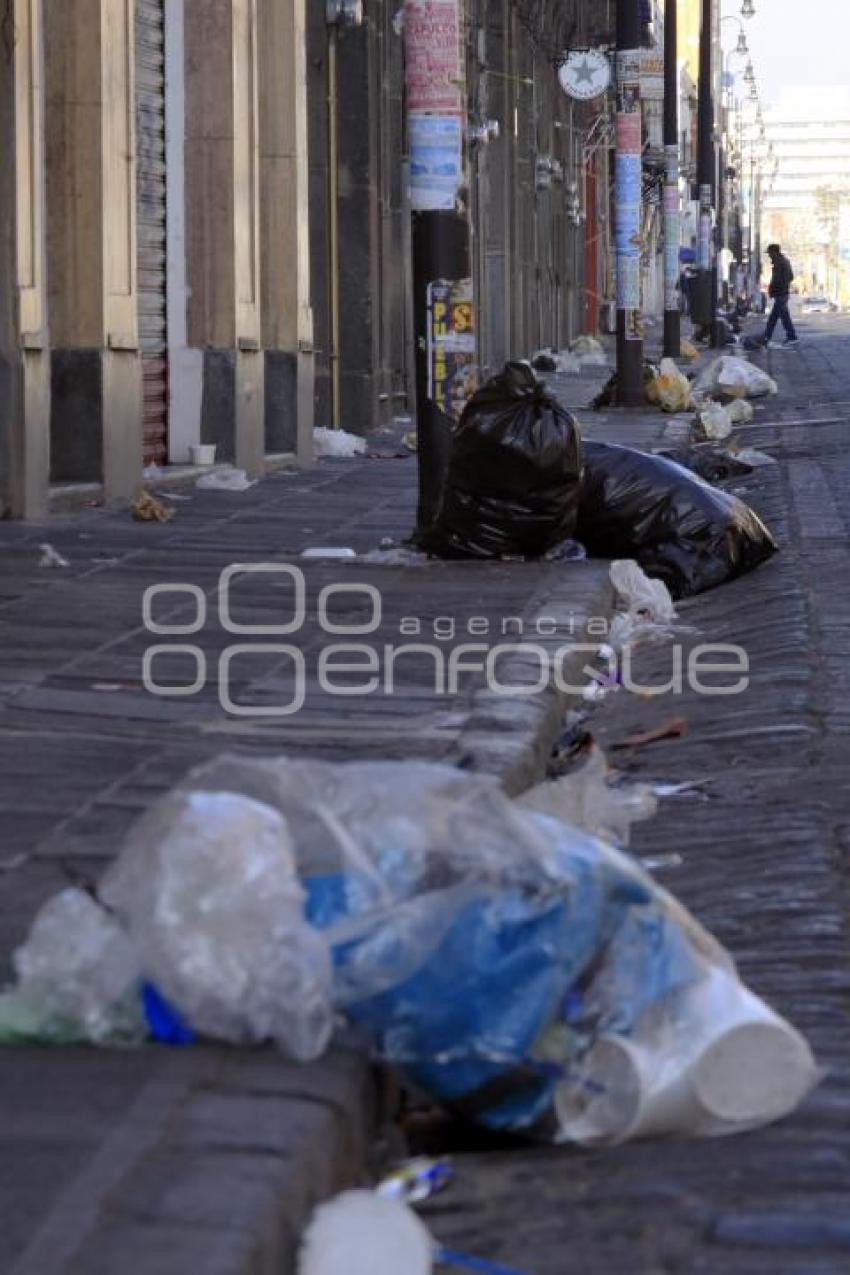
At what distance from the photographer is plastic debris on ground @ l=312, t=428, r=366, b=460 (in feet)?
63.8

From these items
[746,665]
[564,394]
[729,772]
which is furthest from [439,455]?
[564,394]

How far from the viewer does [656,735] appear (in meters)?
7.38

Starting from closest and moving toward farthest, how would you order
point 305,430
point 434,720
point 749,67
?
point 434,720
point 305,430
point 749,67

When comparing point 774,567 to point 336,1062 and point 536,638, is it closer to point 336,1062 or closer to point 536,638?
point 536,638

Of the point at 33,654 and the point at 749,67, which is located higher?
the point at 749,67

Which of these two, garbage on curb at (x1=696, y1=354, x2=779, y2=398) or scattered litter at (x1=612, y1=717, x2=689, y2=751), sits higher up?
garbage on curb at (x1=696, y1=354, x2=779, y2=398)

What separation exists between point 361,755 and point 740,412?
18.3 meters

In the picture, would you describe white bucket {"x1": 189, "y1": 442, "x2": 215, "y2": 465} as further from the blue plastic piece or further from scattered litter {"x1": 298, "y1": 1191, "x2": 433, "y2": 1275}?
scattered litter {"x1": 298, "y1": 1191, "x2": 433, "y2": 1275}

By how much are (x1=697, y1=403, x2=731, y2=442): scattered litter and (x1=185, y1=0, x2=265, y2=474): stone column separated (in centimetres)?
575

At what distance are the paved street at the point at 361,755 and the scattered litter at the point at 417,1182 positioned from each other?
30mm

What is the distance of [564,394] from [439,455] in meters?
19.2

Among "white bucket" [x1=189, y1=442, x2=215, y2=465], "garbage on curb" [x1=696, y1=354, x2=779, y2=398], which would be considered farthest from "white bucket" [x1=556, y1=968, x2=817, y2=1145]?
"garbage on curb" [x1=696, y1=354, x2=779, y2=398]

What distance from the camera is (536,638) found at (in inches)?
328

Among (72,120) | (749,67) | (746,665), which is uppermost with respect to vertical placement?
(749,67)
